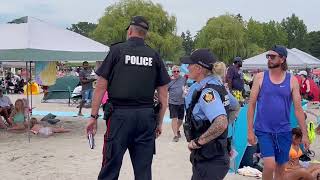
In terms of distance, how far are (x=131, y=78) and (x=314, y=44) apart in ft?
368

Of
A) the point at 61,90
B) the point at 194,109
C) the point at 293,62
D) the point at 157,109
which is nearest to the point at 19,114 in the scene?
the point at 157,109

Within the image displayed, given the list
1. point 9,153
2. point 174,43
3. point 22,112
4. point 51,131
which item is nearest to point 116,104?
point 9,153

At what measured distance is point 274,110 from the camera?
4.64 meters

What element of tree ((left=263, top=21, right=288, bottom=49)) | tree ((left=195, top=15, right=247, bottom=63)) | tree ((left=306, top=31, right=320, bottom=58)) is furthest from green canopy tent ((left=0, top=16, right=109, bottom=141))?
tree ((left=306, top=31, right=320, bottom=58))

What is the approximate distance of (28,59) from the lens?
9.15 m

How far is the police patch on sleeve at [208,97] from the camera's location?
3.52 m

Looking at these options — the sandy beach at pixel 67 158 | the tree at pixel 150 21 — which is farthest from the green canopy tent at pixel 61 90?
the tree at pixel 150 21

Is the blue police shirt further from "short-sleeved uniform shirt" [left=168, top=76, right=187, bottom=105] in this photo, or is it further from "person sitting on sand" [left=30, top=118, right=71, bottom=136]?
"person sitting on sand" [left=30, top=118, right=71, bottom=136]

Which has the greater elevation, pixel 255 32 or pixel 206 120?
pixel 255 32

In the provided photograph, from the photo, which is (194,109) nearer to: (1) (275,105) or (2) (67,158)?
(1) (275,105)

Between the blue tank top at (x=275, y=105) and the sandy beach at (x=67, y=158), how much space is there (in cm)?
169

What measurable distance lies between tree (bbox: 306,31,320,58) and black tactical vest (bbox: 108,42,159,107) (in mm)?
105790

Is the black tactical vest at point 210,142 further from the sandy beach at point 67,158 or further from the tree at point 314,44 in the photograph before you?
the tree at point 314,44

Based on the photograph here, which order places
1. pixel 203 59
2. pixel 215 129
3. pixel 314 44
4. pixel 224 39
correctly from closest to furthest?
pixel 215 129, pixel 203 59, pixel 224 39, pixel 314 44
